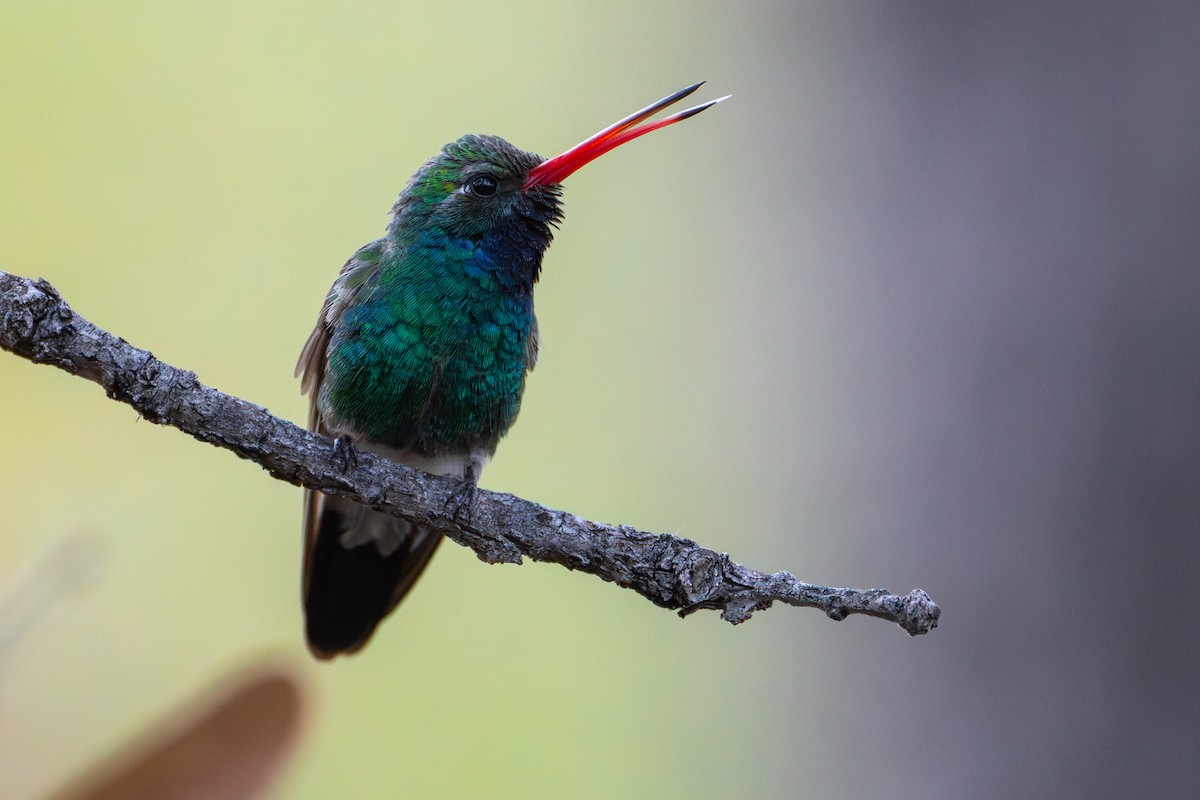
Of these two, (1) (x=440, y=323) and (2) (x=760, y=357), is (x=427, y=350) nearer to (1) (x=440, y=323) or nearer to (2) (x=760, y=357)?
(1) (x=440, y=323)

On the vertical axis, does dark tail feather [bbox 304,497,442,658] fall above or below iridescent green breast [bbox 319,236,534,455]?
below

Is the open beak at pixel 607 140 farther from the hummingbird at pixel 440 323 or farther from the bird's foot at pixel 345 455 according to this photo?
the bird's foot at pixel 345 455

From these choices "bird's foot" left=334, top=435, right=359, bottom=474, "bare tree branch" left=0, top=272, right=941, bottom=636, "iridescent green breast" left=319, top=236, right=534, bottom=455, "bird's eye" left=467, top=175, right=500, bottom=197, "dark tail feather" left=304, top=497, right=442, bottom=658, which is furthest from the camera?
"dark tail feather" left=304, top=497, right=442, bottom=658

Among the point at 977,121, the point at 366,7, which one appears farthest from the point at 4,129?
the point at 977,121

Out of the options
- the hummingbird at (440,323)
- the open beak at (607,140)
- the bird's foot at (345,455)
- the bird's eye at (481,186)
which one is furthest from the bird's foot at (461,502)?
the bird's eye at (481,186)

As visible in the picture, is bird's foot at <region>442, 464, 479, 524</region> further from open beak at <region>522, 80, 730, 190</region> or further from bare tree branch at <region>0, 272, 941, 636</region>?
open beak at <region>522, 80, 730, 190</region>

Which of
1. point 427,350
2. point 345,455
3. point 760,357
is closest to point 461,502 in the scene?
point 345,455

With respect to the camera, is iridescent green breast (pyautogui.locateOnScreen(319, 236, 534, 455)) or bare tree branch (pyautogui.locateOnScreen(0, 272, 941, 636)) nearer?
bare tree branch (pyautogui.locateOnScreen(0, 272, 941, 636))

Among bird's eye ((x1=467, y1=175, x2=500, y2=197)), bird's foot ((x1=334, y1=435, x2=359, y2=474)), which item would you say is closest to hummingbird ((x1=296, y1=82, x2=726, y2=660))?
bird's eye ((x1=467, y1=175, x2=500, y2=197))
